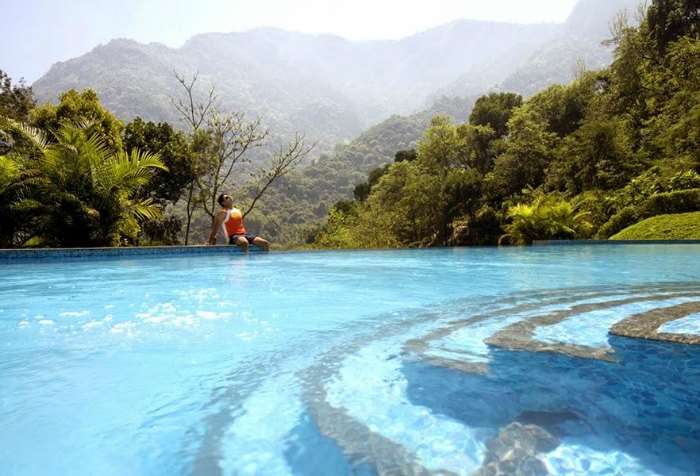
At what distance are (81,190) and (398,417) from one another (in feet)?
35.6

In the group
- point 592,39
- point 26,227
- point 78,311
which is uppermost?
point 592,39

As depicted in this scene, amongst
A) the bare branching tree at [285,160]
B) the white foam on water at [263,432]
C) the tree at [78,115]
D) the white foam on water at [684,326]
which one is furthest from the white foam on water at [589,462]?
the bare branching tree at [285,160]

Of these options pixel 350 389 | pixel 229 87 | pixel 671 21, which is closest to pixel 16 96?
pixel 350 389

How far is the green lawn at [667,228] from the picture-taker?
11.9m

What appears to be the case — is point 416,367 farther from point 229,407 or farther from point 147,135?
point 147,135

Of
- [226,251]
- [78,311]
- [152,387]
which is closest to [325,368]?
[152,387]

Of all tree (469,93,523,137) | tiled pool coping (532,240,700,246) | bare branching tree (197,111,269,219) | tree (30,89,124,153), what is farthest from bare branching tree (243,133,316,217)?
tree (469,93,523,137)

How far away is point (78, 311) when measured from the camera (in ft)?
12.8

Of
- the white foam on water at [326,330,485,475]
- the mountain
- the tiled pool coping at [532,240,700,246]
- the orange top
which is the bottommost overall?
the white foam on water at [326,330,485,475]

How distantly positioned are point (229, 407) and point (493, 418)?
37.1 inches

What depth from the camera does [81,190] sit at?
34.2 feet

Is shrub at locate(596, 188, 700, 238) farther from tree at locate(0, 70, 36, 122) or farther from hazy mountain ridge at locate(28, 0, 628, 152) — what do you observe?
hazy mountain ridge at locate(28, 0, 628, 152)

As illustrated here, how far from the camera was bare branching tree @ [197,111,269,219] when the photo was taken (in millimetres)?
17672

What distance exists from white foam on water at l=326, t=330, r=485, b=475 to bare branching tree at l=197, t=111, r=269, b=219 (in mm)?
16310
